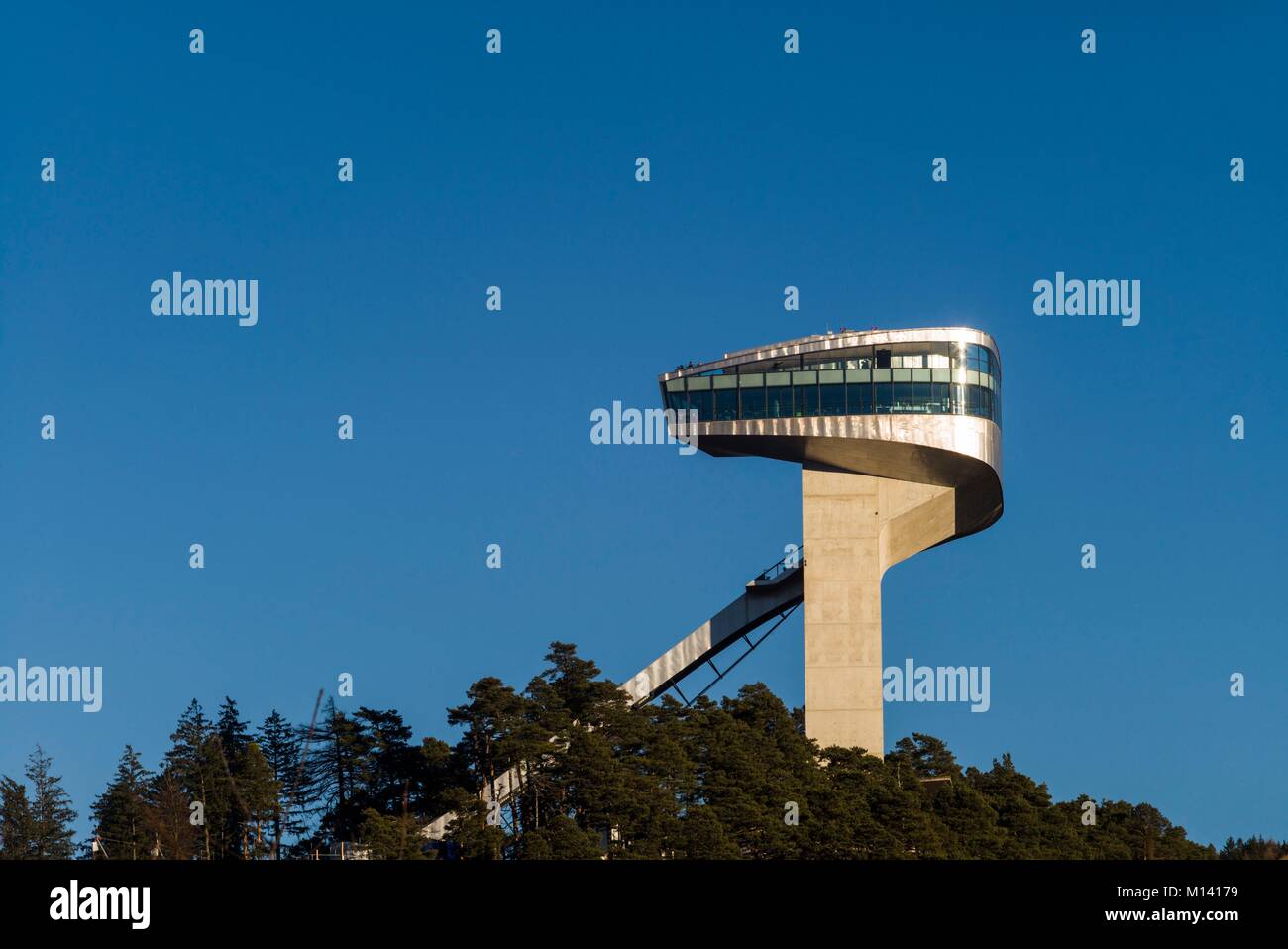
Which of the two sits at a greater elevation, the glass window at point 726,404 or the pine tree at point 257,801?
the glass window at point 726,404

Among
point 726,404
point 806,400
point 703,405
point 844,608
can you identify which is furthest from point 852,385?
point 844,608

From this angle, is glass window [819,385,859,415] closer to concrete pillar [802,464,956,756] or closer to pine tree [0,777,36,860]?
concrete pillar [802,464,956,756]

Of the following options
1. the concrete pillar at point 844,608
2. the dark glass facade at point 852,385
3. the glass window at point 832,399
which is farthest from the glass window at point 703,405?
the concrete pillar at point 844,608

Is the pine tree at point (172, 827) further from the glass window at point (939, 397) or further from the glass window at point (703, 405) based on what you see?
the glass window at point (939, 397)

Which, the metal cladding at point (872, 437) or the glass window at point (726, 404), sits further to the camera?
the glass window at point (726, 404)

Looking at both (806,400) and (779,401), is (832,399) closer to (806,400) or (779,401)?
(806,400)
